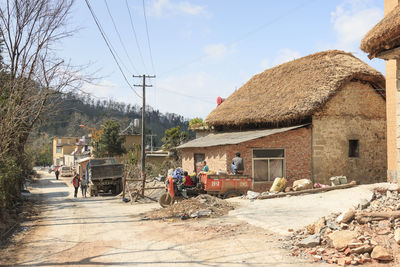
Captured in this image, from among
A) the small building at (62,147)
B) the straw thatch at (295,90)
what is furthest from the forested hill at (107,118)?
the straw thatch at (295,90)

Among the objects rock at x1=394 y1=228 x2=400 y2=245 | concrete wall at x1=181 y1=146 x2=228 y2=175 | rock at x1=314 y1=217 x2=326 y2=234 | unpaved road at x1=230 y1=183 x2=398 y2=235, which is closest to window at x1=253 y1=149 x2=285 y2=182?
concrete wall at x1=181 y1=146 x2=228 y2=175

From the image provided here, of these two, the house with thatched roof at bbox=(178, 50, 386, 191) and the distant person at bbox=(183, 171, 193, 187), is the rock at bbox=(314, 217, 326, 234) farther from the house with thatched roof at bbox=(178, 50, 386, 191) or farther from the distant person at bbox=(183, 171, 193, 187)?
the house with thatched roof at bbox=(178, 50, 386, 191)

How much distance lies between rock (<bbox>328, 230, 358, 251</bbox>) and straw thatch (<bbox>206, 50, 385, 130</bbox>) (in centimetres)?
1061

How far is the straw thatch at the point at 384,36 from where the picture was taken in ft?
27.0

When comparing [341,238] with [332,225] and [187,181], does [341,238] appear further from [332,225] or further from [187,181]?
[187,181]

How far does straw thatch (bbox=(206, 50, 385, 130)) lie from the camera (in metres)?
16.9

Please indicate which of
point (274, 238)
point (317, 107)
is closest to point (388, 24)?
point (274, 238)

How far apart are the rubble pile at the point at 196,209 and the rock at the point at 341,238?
467 cm

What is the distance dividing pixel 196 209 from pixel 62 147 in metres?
82.3

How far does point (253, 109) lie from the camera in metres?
19.6

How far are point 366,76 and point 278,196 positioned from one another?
8571 millimetres

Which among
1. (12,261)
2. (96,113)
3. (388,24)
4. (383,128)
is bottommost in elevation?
(12,261)

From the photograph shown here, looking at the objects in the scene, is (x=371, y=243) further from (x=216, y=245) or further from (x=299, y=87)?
(x=299, y=87)

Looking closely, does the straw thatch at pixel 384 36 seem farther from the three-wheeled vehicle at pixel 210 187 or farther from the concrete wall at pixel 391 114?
the three-wheeled vehicle at pixel 210 187
